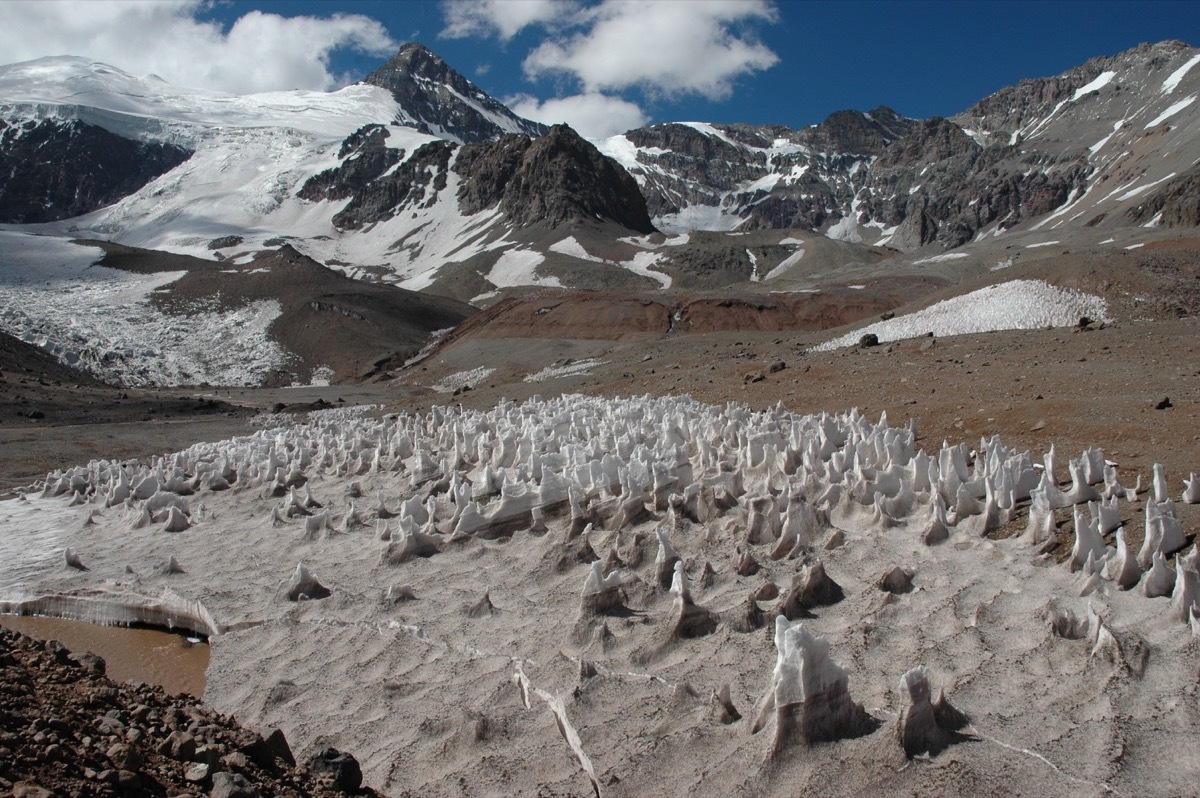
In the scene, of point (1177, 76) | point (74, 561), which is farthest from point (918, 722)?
point (1177, 76)

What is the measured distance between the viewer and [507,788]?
4.21 metres

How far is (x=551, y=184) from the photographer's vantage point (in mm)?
114312

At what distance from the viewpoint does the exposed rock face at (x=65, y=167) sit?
135 meters

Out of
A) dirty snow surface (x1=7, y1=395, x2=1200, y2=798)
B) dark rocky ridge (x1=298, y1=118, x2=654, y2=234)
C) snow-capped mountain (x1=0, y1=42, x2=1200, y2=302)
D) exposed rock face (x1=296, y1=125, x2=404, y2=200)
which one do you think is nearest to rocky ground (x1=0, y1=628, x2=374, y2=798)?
dirty snow surface (x1=7, y1=395, x2=1200, y2=798)

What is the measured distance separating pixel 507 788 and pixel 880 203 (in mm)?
211339

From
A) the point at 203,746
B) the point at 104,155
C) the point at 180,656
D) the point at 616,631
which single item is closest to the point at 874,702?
the point at 616,631

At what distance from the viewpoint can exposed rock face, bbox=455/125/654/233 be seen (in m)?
112

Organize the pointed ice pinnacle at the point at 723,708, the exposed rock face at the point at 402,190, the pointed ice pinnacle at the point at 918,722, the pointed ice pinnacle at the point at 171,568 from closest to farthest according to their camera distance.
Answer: the pointed ice pinnacle at the point at 918,722
the pointed ice pinnacle at the point at 723,708
the pointed ice pinnacle at the point at 171,568
the exposed rock face at the point at 402,190

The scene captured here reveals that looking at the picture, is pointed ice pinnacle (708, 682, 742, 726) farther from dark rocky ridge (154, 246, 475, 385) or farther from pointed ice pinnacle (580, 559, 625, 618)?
dark rocky ridge (154, 246, 475, 385)

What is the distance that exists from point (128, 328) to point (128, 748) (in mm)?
52485

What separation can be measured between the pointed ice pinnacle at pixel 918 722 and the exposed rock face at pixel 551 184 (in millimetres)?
106206

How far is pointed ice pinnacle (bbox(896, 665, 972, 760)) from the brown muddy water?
16.0ft

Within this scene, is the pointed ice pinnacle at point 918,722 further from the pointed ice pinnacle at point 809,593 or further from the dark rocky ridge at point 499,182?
the dark rocky ridge at point 499,182

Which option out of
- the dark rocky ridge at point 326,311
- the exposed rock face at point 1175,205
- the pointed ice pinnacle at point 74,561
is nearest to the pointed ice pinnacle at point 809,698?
the pointed ice pinnacle at point 74,561
